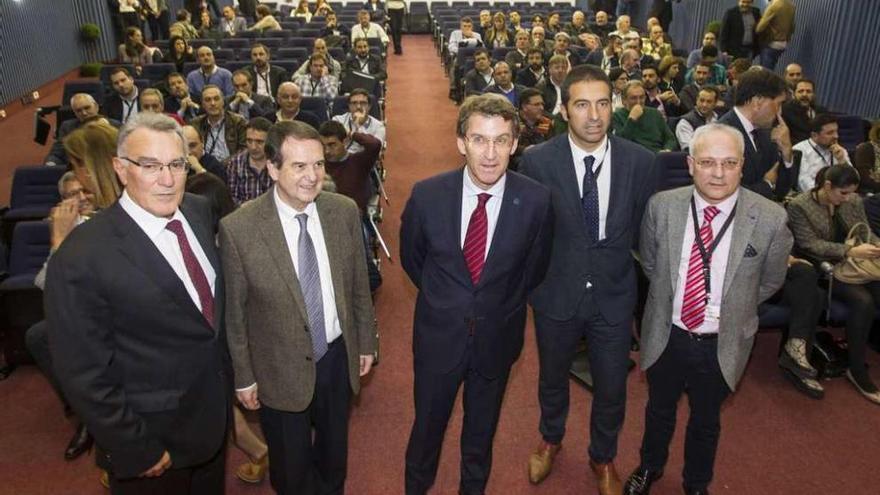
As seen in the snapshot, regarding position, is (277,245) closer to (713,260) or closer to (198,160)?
(713,260)

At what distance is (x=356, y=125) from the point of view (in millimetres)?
5758

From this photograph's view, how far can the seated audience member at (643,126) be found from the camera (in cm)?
592

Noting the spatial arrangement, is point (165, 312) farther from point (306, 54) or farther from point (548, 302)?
point (306, 54)

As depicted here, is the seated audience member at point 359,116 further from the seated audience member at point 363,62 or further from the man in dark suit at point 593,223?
the seated audience member at point 363,62

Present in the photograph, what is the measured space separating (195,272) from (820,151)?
16.8 ft

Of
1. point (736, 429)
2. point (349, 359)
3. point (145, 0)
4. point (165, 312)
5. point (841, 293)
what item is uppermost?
point (145, 0)

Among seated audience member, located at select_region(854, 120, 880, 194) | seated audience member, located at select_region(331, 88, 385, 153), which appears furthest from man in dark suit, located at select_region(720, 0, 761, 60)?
seated audience member, located at select_region(331, 88, 385, 153)

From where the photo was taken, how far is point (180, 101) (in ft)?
22.6

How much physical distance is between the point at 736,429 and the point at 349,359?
2.22 m

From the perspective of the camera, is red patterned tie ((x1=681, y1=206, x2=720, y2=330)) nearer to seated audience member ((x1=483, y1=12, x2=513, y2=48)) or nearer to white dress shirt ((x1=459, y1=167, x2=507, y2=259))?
white dress shirt ((x1=459, y1=167, x2=507, y2=259))

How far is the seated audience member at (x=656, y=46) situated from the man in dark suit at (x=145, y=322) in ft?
31.5

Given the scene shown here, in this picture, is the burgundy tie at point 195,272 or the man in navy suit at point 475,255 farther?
the man in navy suit at point 475,255

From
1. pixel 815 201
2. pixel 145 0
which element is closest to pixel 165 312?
pixel 815 201

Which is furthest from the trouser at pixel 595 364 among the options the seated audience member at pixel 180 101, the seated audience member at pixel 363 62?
the seated audience member at pixel 363 62
